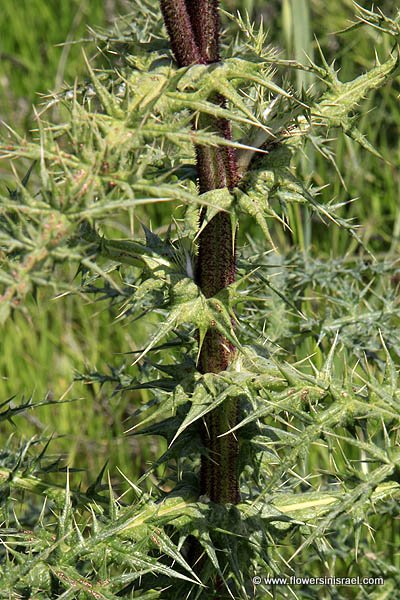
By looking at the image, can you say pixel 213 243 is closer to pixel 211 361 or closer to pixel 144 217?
pixel 211 361

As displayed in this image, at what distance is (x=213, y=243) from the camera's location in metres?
1.39

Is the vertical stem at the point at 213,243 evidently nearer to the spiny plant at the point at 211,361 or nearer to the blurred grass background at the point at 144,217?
the spiny plant at the point at 211,361

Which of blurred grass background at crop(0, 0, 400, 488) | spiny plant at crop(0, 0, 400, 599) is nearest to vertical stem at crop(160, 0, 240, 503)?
spiny plant at crop(0, 0, 400, 599)

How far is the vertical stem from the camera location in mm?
1284

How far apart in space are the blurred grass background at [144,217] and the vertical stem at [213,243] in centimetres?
71

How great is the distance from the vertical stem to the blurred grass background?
715 millimetres

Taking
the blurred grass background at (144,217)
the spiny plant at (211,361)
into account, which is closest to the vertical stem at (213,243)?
the spiny plant at (211,361)

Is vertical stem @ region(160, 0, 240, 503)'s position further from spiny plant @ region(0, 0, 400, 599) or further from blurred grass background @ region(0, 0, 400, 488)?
blurred grass background @ region(0, 0, 400, 488)

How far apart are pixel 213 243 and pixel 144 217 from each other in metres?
1.99

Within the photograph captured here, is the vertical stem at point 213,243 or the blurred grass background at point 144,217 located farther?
the blurred grass background at point 144,217

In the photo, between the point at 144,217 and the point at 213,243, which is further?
the point at 144,217

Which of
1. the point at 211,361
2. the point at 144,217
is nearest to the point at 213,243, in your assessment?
the point at 211,361

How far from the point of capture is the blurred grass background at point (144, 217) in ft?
8.87

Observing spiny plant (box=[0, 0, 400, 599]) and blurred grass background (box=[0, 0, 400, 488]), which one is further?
blurred grass background (box=[0, 0, 400, 488])
